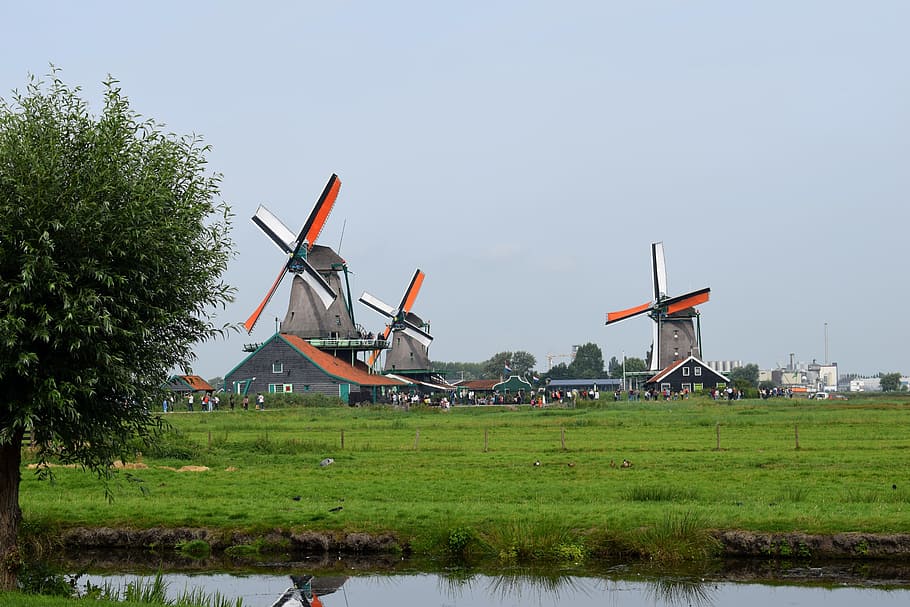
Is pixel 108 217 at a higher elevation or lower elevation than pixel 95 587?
higher

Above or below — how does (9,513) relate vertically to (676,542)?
above

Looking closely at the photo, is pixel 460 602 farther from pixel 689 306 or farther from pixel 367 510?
pixel 689 306

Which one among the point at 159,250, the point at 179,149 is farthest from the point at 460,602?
the point at 179,149

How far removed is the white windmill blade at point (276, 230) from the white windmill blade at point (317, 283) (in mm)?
1633

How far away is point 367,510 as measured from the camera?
23984mm

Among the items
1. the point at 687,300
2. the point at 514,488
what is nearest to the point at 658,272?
the point at 687,300

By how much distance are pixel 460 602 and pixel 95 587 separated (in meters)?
6.62

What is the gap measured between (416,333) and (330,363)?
27779mm

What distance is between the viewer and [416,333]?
116 metres

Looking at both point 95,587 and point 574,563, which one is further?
point 574,563

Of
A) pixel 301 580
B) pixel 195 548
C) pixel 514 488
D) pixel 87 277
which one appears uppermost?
pixel 87 277

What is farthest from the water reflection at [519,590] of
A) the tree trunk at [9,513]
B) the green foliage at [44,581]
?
the tree trunk at [9,513]

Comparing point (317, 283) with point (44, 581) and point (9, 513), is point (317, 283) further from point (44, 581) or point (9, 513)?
point (9, 513)

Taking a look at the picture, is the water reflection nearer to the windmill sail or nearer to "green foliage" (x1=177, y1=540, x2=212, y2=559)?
"green foliage" (x1=177, y1=540, x2=212, y2=559)
